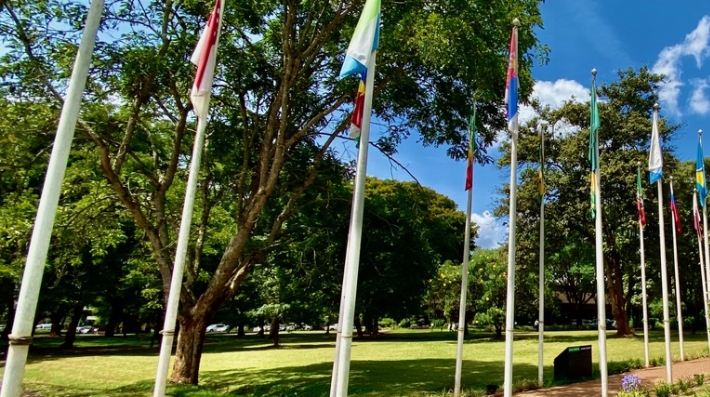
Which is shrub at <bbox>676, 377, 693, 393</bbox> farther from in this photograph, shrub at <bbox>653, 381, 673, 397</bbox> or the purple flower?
the purple flower

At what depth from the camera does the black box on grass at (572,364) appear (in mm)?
14594

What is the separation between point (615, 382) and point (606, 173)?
1725 centimetres

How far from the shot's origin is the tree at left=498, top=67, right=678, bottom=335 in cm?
2847

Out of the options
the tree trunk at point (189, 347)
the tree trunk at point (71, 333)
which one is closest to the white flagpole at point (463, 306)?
the tree trunk at point (189, 347)

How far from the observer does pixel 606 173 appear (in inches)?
1115

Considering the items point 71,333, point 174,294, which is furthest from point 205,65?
point 71,333

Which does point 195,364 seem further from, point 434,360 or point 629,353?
point 629,353

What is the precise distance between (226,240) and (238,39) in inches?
340

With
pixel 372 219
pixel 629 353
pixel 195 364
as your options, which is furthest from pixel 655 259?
pixel 195 364

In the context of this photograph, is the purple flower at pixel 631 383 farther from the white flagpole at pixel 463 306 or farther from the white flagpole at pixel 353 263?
the white flagpole at pixel 353 263

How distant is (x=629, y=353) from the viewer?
74.3 feet

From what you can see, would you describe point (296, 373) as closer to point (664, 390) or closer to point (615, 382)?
point (615, 382)

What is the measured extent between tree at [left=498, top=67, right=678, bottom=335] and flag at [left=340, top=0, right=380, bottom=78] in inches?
954

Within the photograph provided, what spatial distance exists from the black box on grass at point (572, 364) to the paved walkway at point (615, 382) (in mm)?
503
